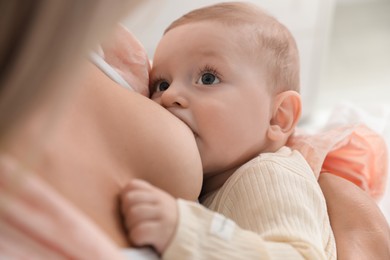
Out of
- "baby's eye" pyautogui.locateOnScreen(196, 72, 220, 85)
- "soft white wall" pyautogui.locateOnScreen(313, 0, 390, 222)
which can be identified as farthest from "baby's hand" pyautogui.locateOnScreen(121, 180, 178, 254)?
"soft white wall" pyautogui.locateOnScreen(313, 0, 390, 222)

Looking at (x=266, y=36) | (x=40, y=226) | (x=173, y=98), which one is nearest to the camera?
(x=40, y=226)

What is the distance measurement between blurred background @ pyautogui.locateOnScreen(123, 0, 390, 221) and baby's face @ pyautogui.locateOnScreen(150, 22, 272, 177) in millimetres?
401

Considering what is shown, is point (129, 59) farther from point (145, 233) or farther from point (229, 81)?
point (145, 233)

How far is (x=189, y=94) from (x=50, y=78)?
520 millimetres

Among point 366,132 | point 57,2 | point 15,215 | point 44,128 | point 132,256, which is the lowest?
point 366,132

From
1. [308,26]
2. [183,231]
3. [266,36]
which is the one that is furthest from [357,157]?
[308,26]

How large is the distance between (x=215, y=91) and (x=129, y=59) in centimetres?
15

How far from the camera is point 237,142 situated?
3.47ft

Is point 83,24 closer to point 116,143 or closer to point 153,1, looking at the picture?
point 153,1

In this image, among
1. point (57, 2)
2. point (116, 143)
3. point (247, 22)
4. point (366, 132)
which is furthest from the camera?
point (366, 132)

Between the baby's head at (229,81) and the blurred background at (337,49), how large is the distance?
1.15ft

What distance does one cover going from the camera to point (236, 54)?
109cm

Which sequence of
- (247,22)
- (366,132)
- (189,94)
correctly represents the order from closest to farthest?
(189,94) < (247,22) < (366,132)

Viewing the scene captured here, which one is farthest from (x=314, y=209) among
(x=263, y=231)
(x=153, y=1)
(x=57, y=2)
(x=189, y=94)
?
(x=57, y=2)
